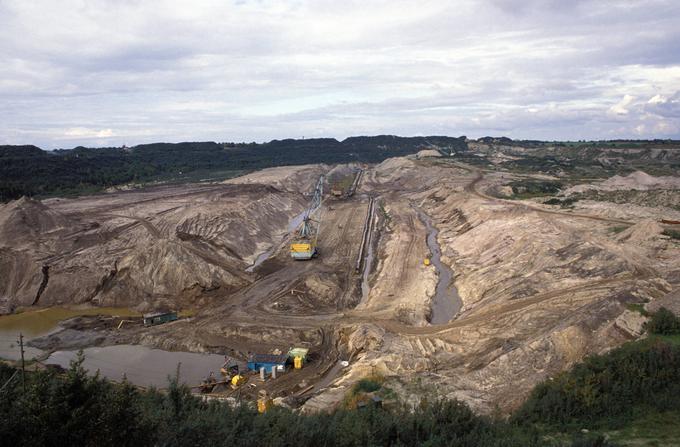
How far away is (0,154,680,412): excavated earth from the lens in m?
19.6

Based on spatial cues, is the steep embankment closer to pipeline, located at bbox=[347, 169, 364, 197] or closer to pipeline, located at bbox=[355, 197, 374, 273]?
pipeline, located at bbox=[355, 197, 374, 273]

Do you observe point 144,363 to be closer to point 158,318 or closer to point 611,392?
point 158,318

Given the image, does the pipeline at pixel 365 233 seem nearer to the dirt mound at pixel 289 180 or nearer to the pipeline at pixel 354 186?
the pipeline at pixel 354 186

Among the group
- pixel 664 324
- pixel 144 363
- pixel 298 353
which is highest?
pixel 664 324

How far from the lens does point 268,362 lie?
22281 millimetres

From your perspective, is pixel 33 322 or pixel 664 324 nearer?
pixel 664 324

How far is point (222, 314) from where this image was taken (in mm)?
28688

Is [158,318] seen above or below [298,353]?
above

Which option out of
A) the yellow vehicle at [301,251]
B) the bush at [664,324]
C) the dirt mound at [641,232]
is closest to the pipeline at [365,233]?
the yellow vehicle at [301,251]

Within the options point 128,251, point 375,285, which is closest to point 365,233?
point 375,285

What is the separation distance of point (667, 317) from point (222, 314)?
878 inches

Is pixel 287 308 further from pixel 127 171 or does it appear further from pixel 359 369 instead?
pixel 127 171

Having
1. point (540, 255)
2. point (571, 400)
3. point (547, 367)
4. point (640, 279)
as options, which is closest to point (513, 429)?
point (571, 400)

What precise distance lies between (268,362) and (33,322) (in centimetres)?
1739
